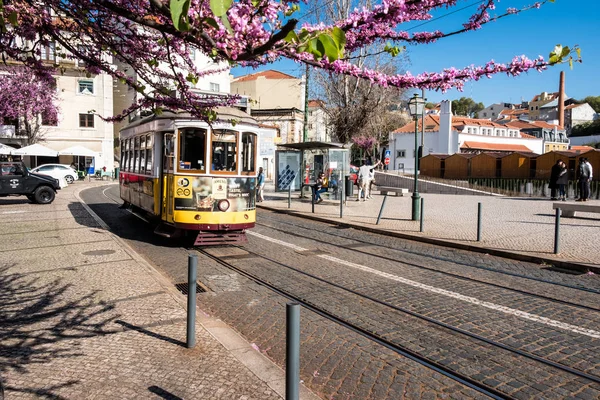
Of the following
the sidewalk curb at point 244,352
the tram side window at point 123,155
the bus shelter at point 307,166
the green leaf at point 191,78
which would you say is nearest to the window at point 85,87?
the bus shelter at point 307,166

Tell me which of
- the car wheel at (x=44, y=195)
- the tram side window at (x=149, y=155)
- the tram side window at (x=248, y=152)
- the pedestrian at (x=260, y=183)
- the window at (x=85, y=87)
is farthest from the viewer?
the window at (x=85, y=87)

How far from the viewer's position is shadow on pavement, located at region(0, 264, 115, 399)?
433 centimetres

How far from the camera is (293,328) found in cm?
297

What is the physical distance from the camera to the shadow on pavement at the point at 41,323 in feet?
14.2

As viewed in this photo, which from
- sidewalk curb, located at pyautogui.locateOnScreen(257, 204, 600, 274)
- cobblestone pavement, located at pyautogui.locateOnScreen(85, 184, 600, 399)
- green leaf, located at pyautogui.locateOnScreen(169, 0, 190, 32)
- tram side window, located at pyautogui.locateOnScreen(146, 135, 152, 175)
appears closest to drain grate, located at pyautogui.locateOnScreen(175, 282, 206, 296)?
cobblestone pavement, located at pyautogui.locateOnScreen(85, 184, 600, 399)

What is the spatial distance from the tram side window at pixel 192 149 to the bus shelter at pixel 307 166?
483 inches

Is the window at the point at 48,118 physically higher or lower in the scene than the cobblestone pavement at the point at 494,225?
higher

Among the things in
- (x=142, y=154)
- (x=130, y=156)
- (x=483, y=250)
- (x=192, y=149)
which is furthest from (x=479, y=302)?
(x=130, y=156)

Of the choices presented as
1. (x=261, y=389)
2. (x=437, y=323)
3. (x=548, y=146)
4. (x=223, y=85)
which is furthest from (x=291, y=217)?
(x=548, y=146)

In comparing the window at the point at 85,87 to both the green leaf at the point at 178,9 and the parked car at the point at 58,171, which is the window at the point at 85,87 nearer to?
the parked car at the point at 58,171

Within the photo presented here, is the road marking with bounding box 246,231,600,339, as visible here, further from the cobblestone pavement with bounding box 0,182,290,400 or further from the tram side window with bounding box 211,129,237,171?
the cobblestone pavement with bounding box 0,182,290,400

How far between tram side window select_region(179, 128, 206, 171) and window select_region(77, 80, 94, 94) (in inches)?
1522

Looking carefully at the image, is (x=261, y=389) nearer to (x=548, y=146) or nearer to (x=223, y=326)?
(x=223, y=326)

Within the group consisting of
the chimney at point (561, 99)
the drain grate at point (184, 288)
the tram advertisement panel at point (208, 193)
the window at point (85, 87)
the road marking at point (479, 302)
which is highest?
the chimney at point (561, 99)
